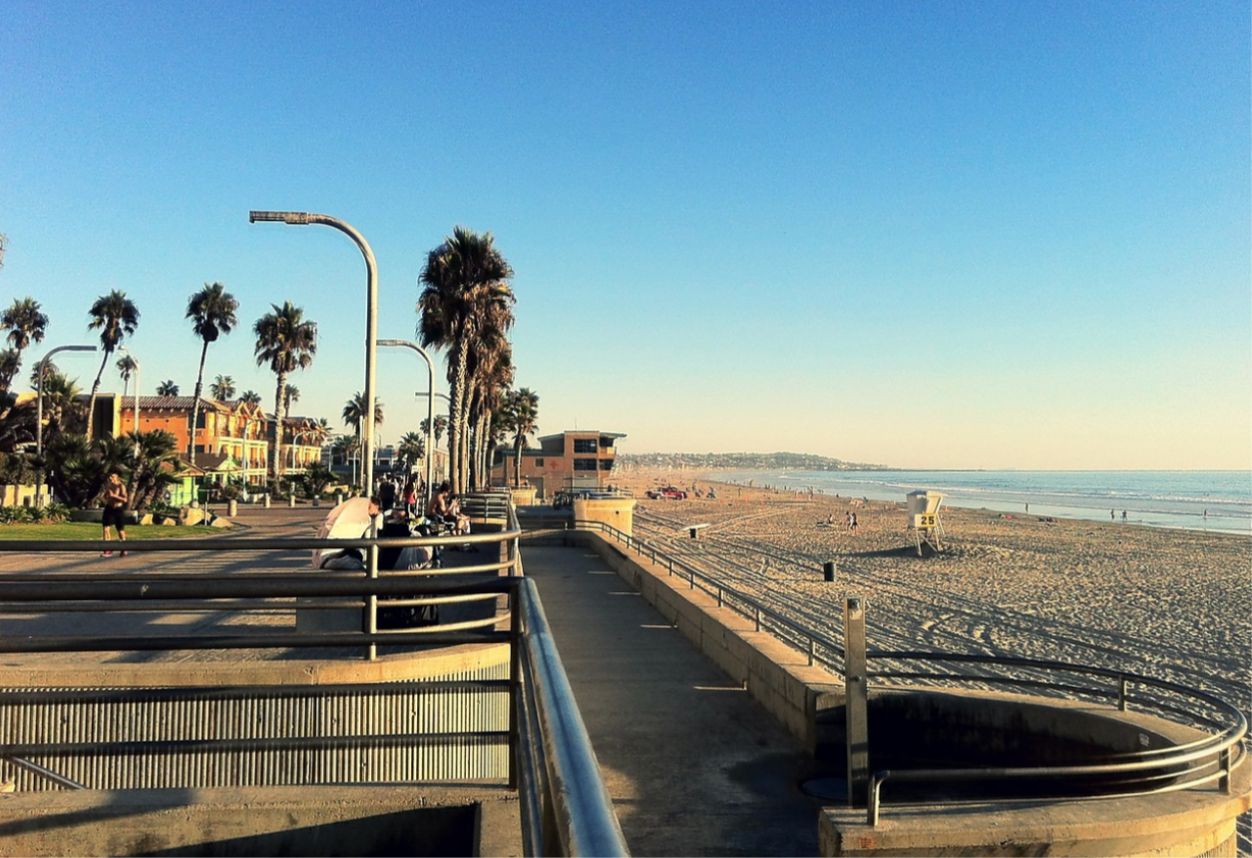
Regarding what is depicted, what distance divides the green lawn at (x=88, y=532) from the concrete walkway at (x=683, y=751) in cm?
1457

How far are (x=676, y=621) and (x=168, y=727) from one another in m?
8.33

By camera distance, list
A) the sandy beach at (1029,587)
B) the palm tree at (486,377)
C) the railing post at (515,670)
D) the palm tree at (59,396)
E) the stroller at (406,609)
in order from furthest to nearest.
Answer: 1. the palm tree at (59,396)
2. the palm tree at (486,377)
3. the sandy beach at (1029,587)
4. the stroller at (406,609)
5. the railing post at (515,670)

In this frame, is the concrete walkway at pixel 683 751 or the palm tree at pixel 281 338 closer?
the concrete walkway at pixel 683 751

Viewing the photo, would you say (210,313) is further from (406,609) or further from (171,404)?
(406,609)

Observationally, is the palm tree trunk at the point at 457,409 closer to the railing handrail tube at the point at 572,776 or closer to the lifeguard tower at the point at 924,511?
the lifeguard tower at the point at 924,511

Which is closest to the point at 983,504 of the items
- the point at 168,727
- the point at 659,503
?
the point at 659,503

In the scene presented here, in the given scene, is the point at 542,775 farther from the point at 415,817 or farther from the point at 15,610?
the point at 15,610

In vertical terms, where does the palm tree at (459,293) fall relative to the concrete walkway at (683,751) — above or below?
above

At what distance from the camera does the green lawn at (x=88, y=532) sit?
804 inches

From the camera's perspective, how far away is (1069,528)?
61.1m

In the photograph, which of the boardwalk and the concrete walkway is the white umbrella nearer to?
the boardwalk

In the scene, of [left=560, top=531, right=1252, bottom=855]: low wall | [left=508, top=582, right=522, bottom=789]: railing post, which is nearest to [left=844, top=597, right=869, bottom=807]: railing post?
[left=560, top=531, right=1252, bottom=855]: low wall

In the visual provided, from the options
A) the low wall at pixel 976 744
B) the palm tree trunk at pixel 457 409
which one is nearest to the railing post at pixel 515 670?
the low wall at pixel 976 744

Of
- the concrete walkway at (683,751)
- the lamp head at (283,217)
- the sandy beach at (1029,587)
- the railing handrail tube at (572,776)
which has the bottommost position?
the sandy beach at (1029,587)
